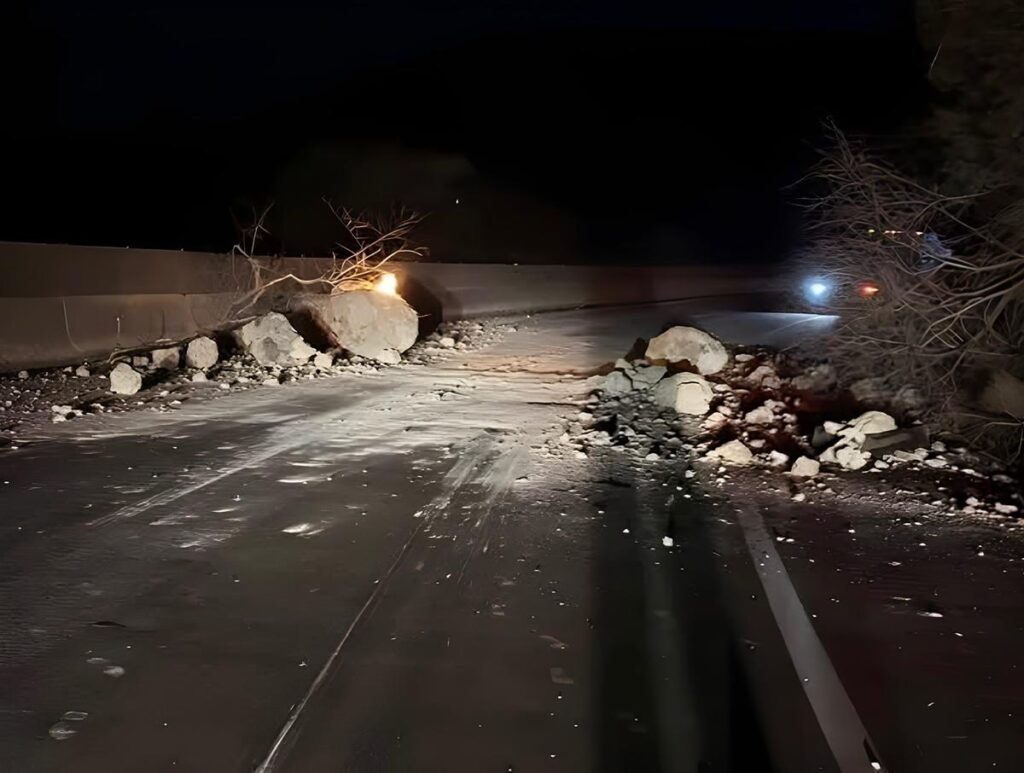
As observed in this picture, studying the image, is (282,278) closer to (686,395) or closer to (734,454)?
(686,395)

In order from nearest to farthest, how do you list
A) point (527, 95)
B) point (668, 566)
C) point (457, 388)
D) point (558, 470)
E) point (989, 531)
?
point (668, 566) → point (989, 531) → point (558, 470) → point (457, 388) → point (527, 95)

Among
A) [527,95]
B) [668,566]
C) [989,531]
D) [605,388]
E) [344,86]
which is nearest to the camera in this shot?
[668,566]

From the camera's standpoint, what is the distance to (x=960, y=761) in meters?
3.97

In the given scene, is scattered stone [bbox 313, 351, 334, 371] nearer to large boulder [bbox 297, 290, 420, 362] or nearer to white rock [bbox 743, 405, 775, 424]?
large boulder [bbox 297, 290, 420, 362]

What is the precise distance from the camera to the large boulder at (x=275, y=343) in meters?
14.1

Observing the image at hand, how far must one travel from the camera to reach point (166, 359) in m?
13.0

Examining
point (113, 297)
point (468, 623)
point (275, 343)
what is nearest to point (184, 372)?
point (275, 343)

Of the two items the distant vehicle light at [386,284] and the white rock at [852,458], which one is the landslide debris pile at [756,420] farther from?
the distant vehicle light at [386,284]

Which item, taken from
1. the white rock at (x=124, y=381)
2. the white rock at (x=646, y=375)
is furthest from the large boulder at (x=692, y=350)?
the white rock at (x=124, y=381)

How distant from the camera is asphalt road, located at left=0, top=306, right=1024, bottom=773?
13.3 feet

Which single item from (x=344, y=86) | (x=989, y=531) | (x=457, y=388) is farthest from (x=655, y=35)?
(x=989, y=531)

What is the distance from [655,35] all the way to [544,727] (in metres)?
71.9

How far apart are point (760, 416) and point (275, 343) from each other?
7.91 metres

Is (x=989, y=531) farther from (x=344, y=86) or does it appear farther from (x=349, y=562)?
(x=344, y=86)
